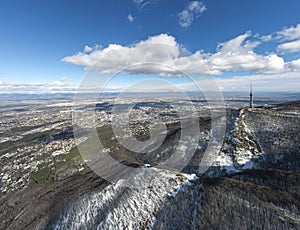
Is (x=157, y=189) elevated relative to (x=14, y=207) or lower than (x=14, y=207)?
elevated

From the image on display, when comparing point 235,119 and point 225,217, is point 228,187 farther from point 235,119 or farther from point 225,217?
point 235,119

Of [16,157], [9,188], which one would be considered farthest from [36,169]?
[16,157]

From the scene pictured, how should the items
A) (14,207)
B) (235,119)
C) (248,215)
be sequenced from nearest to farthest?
1. (248,215)
2. (14,207)
3. (235,119)

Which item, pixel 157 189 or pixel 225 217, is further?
pixel 157 189

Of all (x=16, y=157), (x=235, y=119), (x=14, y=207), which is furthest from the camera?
(x=16, y=157)

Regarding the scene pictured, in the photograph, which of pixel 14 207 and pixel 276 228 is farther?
pixel 14 207

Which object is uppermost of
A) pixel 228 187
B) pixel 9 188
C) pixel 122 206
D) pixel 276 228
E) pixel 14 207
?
pixel 228 187

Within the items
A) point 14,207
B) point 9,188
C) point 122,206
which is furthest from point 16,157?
point 122,206

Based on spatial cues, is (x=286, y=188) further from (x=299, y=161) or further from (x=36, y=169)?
(x=36, y=169)

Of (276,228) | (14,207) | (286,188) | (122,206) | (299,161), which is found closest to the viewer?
(276,228)
